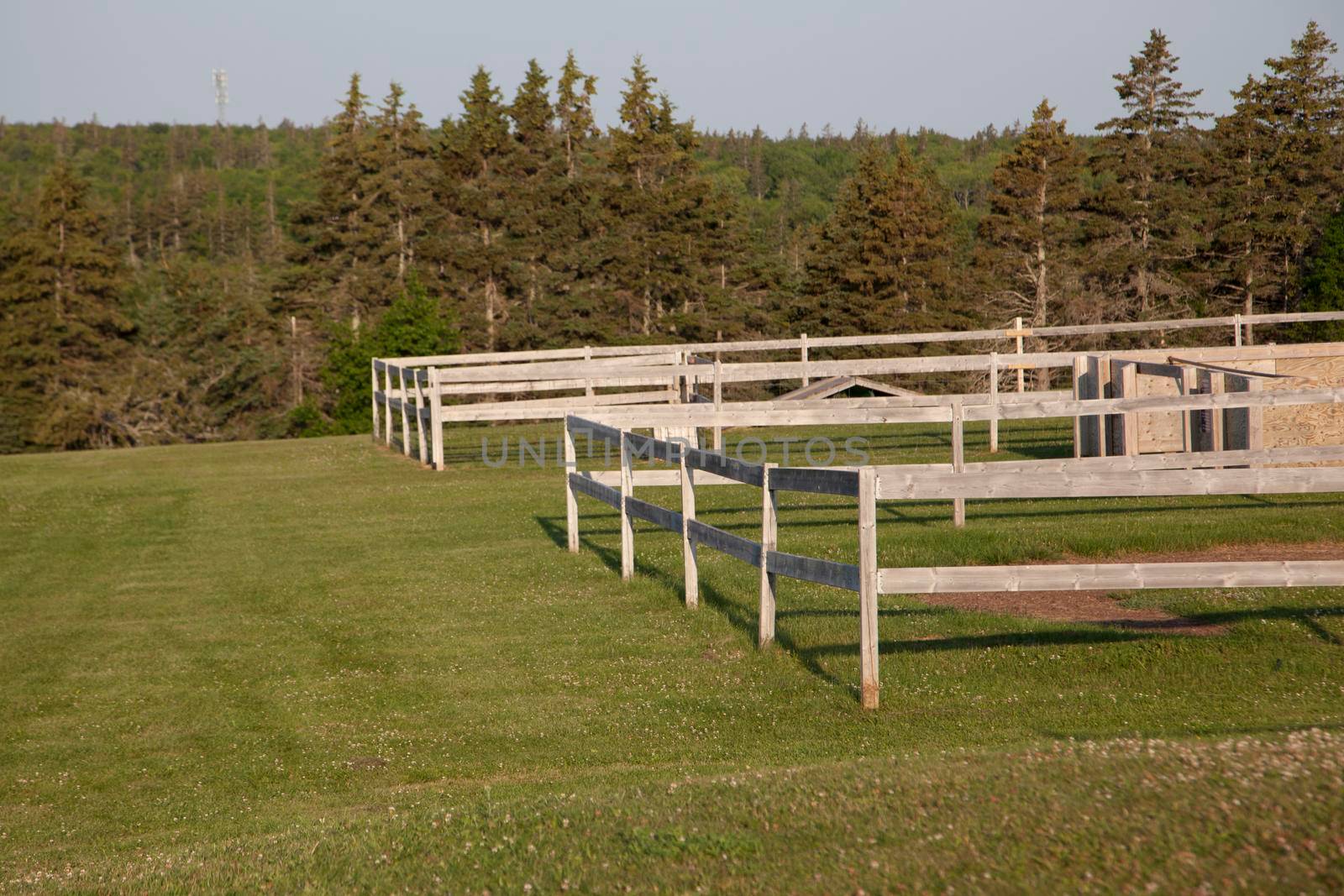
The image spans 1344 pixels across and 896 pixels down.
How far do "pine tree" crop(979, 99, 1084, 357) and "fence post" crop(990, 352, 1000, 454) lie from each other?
34207mm

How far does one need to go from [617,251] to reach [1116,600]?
4812 cm

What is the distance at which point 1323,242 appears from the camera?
142 ft

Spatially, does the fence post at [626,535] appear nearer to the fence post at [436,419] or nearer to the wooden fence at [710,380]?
the wooden fence at [710,380]

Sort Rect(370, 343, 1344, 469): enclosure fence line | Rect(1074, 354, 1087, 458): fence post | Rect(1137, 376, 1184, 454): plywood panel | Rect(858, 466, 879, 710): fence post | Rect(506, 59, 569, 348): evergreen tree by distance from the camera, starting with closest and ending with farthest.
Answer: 1. Rect(858, 466, 879, 710): fence post
2. Rect(370, 343, 1344, 469): enclosure fence line
3. Rect(1137, 376, 1184, 454): plywood panel
4. Rect(1074, 354, 1087, 458): fence post
5. Rect(506, 59, 569, 348): evergreen tree

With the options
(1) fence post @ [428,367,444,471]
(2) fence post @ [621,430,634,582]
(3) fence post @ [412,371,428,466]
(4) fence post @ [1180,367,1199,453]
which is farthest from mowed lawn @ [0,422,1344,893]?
(3) fence post @ [412,371,428,466]

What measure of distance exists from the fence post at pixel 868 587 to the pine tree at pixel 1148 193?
43437mm

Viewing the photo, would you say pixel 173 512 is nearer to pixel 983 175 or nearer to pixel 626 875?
pixel 626 875

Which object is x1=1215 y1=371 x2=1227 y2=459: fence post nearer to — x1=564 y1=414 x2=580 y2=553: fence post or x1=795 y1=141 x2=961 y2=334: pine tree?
x1=564 y1=414 x2=580 y2=553: fence post

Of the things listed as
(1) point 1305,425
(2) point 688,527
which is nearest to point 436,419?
(2) point 688,527

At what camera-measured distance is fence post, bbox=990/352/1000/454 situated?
1272 centimetres

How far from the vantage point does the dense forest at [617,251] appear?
48.4 m

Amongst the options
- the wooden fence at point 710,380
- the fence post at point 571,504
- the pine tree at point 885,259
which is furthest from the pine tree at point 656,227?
the fence post at point 571,504

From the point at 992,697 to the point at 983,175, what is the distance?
104522 millimetres

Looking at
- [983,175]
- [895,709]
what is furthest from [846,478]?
[983,175]
